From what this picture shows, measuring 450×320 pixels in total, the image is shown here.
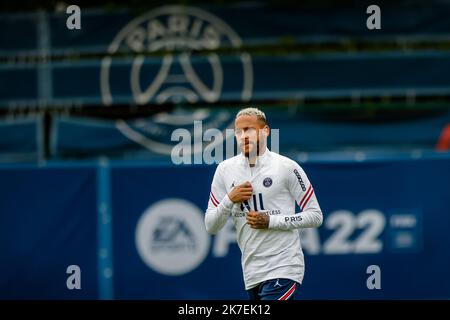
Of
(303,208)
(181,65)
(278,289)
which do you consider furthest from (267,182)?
(181,65)

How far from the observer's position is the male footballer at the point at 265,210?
6.45 metres

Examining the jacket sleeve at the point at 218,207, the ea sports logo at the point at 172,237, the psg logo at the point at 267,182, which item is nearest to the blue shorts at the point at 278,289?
the jacket sleeve at the point at 218,207

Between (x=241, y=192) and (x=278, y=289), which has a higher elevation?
(x=241, y=192)

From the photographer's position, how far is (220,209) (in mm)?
6488

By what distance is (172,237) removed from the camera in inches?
377

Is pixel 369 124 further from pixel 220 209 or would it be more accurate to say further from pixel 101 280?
pixel 220 209

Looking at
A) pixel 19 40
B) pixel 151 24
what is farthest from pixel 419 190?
pixel 19 40

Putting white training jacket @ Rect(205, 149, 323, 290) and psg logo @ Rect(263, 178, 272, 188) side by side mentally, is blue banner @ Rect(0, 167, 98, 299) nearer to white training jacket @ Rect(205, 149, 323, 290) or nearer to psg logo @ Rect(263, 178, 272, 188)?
white training jacket @ Rect(205, 149, 323, 290)

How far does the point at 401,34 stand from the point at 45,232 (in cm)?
555

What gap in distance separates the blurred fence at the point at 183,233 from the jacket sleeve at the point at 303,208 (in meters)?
2.92

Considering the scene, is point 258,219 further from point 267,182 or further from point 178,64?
point 178,64

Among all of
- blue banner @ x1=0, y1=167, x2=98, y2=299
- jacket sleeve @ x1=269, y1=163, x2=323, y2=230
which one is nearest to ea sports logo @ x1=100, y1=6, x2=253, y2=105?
blue banner @ x1=0, y1=167, x2=98, y2=299

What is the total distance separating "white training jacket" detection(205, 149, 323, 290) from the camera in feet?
21.4

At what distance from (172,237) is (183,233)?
119 millimetres
